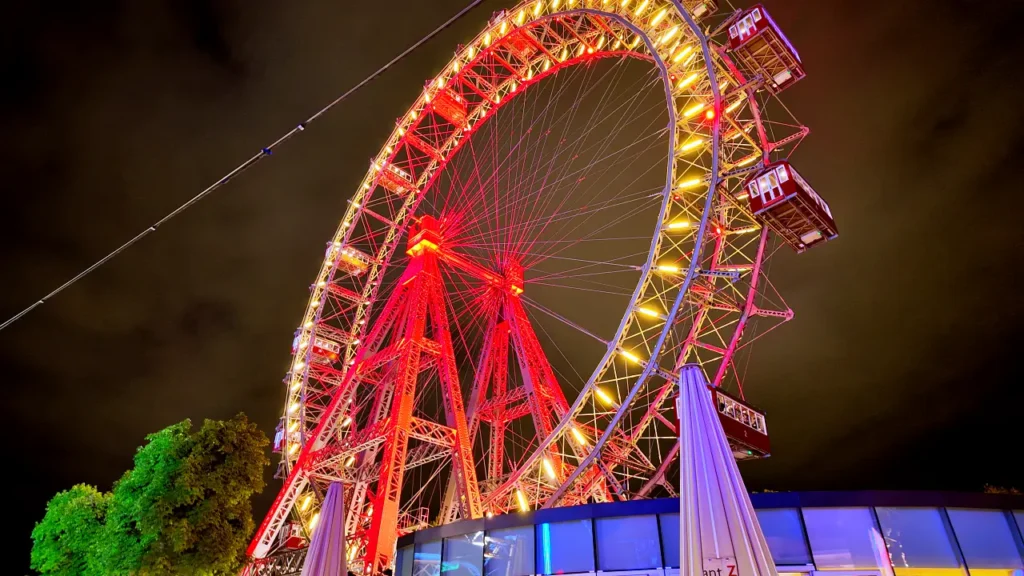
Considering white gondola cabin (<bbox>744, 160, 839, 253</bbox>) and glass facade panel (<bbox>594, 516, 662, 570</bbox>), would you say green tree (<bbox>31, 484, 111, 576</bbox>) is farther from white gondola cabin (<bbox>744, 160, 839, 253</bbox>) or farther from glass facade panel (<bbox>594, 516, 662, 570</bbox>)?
white gondola cabin (<bbox>744, 160, 839, 253</bbox>)

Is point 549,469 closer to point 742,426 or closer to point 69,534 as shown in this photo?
point 742,426

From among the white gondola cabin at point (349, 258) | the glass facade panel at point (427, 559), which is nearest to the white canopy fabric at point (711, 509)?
the glass facade panel at point (427, 559)

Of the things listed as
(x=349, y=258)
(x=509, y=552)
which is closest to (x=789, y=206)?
(x=509, y=552)

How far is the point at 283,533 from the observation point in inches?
953

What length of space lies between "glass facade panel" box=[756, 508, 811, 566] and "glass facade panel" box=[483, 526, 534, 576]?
16.0ft

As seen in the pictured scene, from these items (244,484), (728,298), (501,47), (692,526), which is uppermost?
(501,47)

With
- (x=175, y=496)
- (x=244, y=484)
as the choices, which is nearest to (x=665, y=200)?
(x=244, y=484)

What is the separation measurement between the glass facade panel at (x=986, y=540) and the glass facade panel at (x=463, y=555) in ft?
31.2

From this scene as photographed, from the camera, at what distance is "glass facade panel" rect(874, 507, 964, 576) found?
36.6 feet

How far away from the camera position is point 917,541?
11.3 metres

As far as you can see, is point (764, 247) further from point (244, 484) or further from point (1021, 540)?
point (244, 484)

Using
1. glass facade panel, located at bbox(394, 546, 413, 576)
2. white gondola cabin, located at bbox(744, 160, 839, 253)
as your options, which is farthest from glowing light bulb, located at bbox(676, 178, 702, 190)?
glass facade panel, located at bbox(394, 546, 413, 576)

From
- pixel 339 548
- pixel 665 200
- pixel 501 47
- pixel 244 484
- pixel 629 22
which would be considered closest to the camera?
pixel 339 548

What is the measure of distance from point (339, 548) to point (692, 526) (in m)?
8.31
